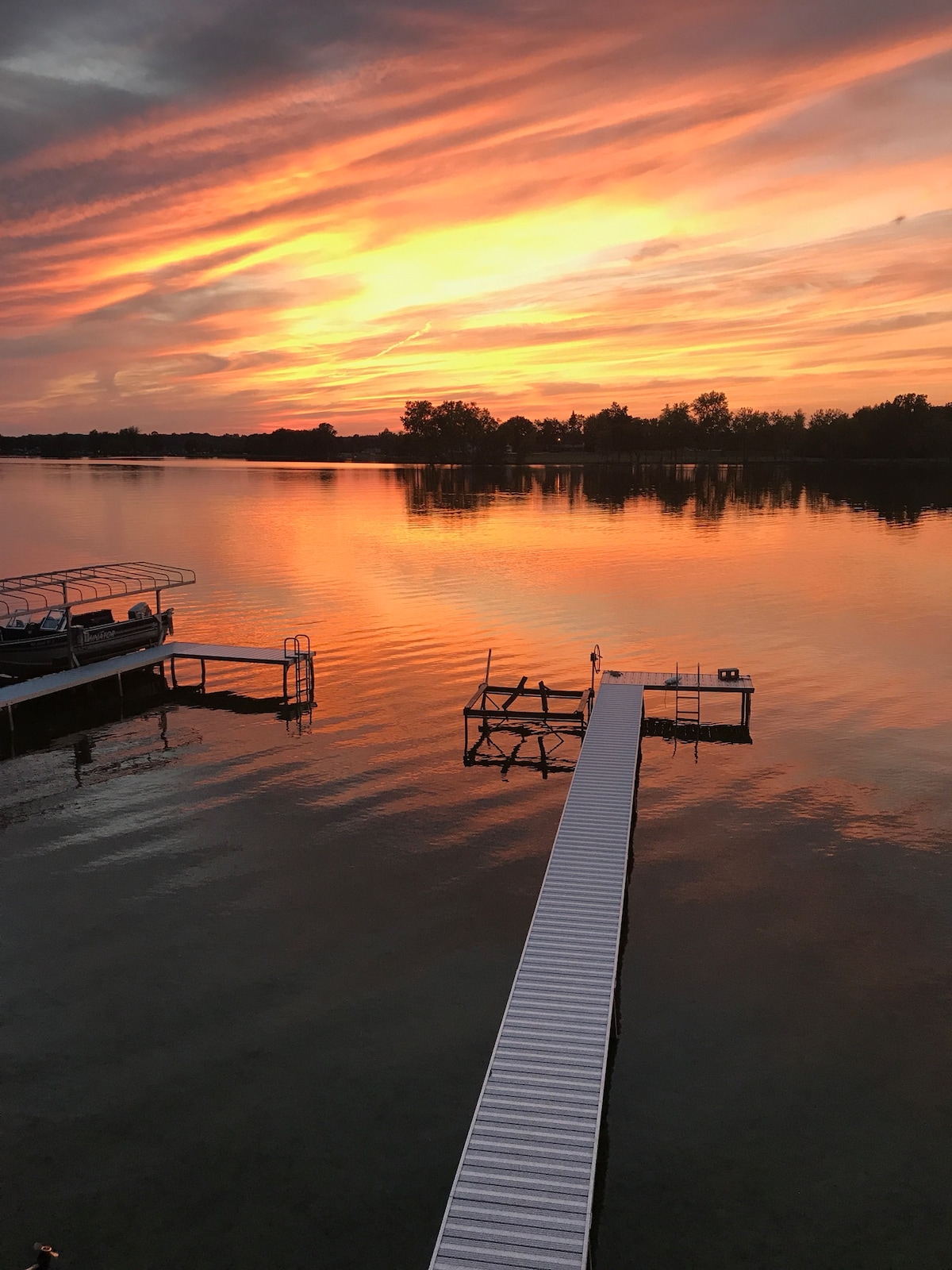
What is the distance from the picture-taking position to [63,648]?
51062 mm

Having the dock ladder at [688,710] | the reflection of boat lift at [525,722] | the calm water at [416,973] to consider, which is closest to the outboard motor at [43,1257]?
the calm water at [416,973]

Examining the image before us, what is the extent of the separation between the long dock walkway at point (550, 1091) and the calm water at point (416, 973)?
60.9 inches

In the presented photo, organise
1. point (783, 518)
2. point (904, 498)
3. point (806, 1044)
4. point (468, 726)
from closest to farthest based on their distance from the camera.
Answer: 1. point (806, 1044)
2. point (468, 726)
3. point (783, 518)
4. point (904, 498)

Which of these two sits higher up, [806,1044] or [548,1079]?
[548,1079]

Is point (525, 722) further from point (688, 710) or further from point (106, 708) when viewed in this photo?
point (106, 708)

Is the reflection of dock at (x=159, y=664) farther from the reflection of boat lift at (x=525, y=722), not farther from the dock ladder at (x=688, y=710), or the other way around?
the dock ladder at (x=688, y=710)

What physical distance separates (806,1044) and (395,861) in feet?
45.4

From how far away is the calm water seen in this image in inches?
647

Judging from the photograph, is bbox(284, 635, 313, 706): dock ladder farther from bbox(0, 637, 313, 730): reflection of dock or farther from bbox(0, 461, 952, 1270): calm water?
bbox(0, 461, 952, 1270): calm water

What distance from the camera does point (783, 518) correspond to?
499ft

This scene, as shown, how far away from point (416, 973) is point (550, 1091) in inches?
265

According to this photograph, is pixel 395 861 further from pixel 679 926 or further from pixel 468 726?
pixel 468 726

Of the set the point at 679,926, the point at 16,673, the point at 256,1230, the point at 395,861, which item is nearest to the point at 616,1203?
the point at 256,1230

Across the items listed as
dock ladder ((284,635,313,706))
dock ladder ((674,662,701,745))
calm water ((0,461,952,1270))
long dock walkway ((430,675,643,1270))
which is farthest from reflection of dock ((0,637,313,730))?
long dock walkway ((430,675,643,1270))
